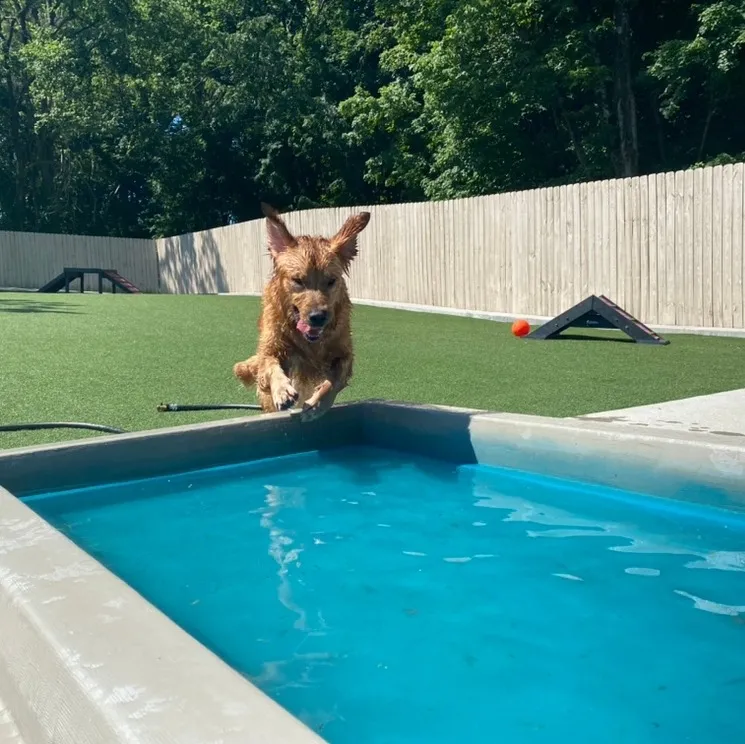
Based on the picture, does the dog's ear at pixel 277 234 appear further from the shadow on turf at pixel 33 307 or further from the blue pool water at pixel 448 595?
the shadow on turf at pixel 33 307

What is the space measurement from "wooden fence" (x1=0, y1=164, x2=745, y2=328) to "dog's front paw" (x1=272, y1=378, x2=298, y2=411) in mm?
8840

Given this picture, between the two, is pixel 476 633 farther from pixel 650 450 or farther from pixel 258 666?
pixel 650 450

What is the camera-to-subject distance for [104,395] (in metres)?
6.79

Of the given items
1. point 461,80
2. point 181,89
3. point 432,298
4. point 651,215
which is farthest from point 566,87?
point 181,89

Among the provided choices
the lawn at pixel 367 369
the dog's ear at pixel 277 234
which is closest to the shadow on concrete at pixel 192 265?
the lawn at pixel 367 369

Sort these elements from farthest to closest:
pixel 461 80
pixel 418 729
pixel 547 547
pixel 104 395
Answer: pixel 461 80 → pixel 104 395 → pixel 547 547 → pixel 418 729

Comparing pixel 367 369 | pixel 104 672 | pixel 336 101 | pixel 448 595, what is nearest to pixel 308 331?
pixel 448 595

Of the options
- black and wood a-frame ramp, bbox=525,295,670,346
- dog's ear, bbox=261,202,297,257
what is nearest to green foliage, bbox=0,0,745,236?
black and wood a-frame ramp, bbox=525,295,670,346

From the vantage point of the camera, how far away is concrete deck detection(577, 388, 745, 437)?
5508 mm

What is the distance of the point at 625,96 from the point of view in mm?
21594

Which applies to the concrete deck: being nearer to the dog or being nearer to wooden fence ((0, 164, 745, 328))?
the dog

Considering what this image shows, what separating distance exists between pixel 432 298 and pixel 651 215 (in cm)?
552

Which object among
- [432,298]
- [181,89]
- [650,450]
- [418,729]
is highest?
[181,89]

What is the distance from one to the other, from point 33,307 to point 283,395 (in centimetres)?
1248
